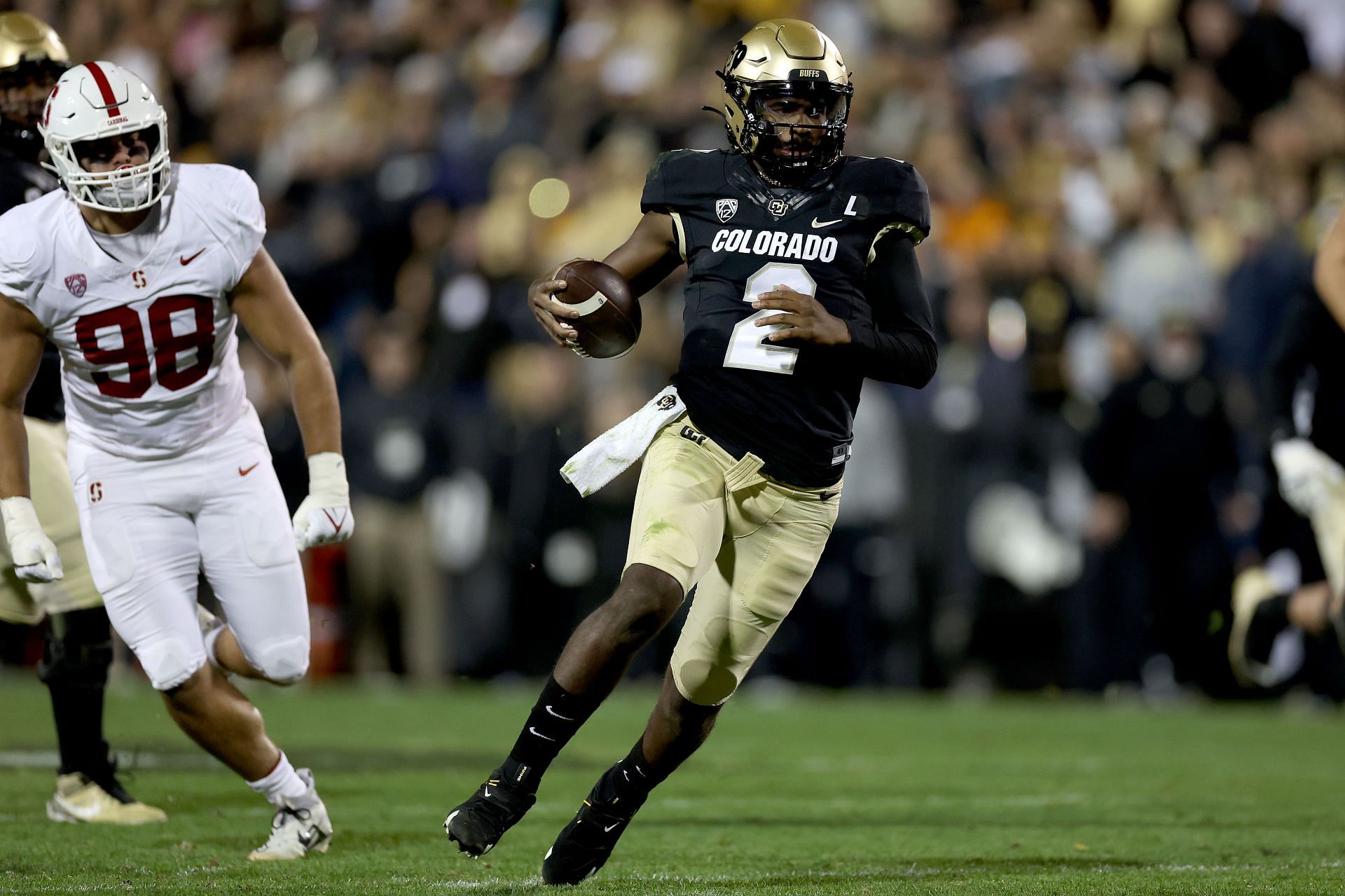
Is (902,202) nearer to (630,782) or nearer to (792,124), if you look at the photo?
(792,124)

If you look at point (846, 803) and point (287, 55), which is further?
point (287, 55)

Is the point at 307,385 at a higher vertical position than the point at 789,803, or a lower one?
higher

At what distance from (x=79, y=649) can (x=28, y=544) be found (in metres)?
0.89

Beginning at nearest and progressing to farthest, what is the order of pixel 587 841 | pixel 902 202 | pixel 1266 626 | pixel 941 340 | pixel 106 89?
1. pixel 587 841
2. pixel 902 202
3. pixel 106 89
4. pixel 1266 626
5. pixel 941 340

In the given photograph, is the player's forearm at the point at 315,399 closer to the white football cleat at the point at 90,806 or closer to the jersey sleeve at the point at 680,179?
the jersey sleeve at the point at 680,179

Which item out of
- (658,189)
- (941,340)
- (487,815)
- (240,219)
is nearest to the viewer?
(487,815)

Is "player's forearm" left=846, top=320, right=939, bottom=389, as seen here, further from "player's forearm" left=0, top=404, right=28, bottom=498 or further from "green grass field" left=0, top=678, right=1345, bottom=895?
"player's forearm" left=0, top=404, right=28, bottom=498

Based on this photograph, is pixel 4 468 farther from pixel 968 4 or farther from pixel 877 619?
pixel 968 4

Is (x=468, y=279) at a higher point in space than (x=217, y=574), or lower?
lower

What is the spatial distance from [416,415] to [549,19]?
146 inches

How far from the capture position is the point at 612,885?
4125 millimetres

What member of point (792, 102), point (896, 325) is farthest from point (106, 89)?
point (896, 325)

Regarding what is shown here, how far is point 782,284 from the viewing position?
13.7ft

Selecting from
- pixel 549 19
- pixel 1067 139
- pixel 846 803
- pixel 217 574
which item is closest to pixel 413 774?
pixel 846 803
